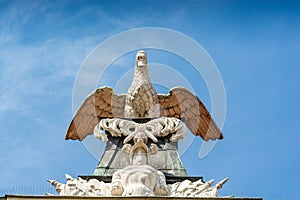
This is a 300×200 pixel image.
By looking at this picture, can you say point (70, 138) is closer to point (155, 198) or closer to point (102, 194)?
point (102, 194)

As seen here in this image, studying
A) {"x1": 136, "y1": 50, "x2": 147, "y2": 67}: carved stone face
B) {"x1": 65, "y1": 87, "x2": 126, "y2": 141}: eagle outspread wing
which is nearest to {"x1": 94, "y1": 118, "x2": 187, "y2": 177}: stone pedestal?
{"x1": 65, "y1": 87, "x2": 126, "y2": 141}: eagle outspread wing

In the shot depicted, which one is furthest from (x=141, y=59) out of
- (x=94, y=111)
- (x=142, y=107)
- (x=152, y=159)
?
(x=152, y=159)

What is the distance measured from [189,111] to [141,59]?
6.81ft

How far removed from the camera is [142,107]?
20.2 m

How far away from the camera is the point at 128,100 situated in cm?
2041

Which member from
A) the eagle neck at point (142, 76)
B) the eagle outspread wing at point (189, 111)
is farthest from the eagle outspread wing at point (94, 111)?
the eagle outspread wing at point (189, 111)

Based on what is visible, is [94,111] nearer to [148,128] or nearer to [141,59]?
[141,59]

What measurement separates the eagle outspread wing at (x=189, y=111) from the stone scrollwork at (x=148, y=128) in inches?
53.3

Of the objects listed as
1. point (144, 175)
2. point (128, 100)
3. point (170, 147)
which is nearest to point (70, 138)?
point (128, 100)

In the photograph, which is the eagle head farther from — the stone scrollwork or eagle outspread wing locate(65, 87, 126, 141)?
the stone scrollwork

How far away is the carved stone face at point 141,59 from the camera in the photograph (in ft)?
67.8

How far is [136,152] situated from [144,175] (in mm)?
1104

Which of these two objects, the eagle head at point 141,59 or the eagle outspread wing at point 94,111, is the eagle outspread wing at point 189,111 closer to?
the eagle head at point 141,59

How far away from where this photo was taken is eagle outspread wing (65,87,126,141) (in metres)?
20.4
